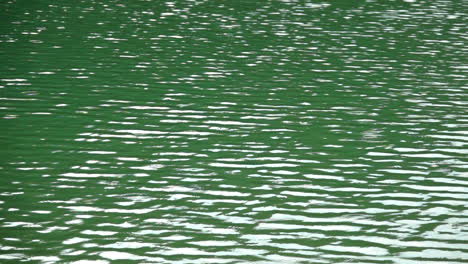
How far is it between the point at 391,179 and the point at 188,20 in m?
27.5

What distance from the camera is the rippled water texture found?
55.8ft

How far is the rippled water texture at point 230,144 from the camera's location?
670 inches

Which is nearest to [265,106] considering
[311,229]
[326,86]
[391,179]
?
[326,86]

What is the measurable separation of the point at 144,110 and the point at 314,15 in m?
24.7

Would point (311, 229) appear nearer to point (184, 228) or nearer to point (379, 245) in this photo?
point (379, 245)

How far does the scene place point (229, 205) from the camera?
19109 millimetres

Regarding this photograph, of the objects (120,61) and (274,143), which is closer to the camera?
(274,143)

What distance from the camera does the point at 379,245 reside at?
16828 mm

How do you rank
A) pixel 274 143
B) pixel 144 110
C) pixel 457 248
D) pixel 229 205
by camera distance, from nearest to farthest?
pixel 457 248 < pixel 229 205 < pixel 274 143 < pixel 144 110

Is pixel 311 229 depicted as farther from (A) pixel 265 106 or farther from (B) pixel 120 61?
(B) pixel 120 61

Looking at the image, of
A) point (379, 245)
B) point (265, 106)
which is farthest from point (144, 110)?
point (379, 245)

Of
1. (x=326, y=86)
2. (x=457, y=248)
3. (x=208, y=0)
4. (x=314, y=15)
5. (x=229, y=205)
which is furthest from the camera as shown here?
(x=208, y=0)

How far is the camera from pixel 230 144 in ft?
79.2

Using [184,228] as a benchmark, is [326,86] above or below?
below
